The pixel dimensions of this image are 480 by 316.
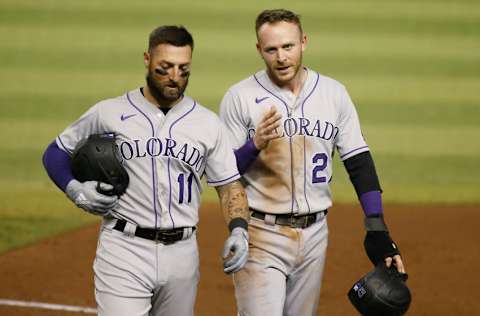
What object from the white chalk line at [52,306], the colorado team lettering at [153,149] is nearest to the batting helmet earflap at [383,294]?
the colorado team lettering at [153,149]

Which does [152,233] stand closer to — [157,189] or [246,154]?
[157,189]

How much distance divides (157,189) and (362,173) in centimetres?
100

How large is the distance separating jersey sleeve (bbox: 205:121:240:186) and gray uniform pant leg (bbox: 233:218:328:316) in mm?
404

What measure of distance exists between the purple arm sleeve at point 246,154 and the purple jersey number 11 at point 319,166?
33cm

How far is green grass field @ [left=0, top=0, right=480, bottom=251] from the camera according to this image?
10.1 meters

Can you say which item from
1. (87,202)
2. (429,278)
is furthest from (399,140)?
(87,202)

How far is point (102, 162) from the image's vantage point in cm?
401

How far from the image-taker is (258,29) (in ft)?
14.6

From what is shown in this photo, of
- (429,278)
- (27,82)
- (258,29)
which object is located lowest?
(429,278)

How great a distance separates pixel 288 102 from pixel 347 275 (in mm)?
2443

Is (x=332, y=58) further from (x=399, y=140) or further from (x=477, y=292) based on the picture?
(x=477, y=292)

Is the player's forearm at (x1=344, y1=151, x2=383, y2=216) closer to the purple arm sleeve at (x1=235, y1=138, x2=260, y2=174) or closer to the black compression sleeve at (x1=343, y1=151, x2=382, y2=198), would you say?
the black compression sleeve at (x1=343, y1=151, x2=382, y2=198)

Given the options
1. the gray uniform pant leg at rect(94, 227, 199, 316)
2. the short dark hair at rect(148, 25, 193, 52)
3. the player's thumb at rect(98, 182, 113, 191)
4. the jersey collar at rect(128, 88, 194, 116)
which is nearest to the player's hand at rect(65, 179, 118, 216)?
the player's thumb at rect(98, 182, 113, 191)

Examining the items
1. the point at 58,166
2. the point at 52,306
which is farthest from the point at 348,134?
the point at 52,306
